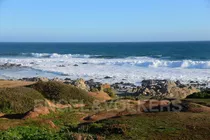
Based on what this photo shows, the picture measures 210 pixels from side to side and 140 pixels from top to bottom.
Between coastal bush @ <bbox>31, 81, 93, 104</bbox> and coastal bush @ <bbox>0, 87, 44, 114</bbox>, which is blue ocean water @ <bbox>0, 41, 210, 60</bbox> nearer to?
coastal bush @ <bbox>31, 81, 93, 104</bbox>

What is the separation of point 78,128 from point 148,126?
2.58 m

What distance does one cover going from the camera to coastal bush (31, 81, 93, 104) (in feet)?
74.4

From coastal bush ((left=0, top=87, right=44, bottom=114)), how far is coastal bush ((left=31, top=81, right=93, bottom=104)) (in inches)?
49.5

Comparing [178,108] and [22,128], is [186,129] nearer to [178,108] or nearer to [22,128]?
[178,108]

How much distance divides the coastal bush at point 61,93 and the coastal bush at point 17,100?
4.12 feet

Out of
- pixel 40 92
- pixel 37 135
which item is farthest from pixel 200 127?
pixel 40 92

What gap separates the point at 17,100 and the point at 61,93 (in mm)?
3398

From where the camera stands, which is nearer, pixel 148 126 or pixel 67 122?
pixel 148 126

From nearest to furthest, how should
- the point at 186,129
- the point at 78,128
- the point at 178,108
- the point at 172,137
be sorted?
the point at 172,137 < the point at 186,129 < the point at 78,128 < the point at 178,108

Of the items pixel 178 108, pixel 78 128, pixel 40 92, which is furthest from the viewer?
pixel 40 92

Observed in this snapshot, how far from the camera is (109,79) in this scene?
43688 mm

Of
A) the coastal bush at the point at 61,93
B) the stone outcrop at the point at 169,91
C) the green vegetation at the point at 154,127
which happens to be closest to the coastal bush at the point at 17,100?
the coastal bush at the point at 61,93

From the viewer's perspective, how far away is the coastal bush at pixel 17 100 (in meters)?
19.6

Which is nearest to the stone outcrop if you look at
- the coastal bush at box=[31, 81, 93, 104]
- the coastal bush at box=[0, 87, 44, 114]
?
the coastal bush at box=[31, 81, 93, 104]
